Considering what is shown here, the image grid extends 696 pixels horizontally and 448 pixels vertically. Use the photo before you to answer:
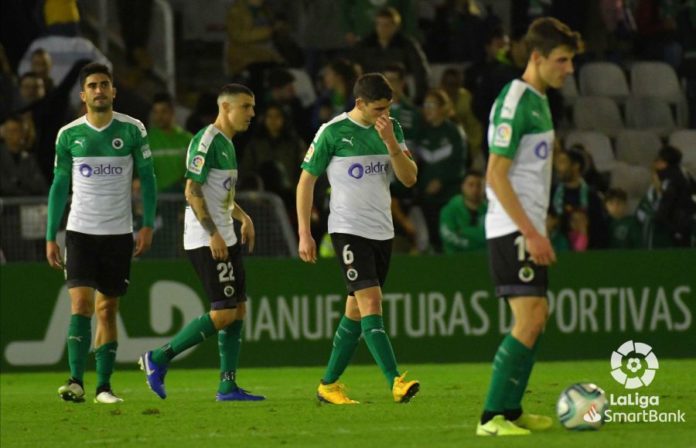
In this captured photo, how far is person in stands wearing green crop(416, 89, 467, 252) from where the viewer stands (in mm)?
16906

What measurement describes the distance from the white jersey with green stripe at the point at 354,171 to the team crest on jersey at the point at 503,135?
247 centimetres

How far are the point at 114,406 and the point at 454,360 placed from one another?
4.96 m

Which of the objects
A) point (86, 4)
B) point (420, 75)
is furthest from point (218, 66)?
point (420, 75)

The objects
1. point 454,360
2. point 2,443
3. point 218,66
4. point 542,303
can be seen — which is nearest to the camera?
point 542,303

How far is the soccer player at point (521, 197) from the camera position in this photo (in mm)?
8352

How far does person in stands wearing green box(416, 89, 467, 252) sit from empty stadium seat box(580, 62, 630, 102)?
4.22m

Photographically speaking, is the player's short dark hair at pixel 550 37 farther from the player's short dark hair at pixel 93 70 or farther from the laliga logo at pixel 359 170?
the player's short dark hair at pixel 93 70

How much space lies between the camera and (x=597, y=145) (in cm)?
1967

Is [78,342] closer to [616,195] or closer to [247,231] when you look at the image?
[247,231]

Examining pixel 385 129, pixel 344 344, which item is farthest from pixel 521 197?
pixel 344 344

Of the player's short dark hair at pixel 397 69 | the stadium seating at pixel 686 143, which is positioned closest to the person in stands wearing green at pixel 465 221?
the player's short dark hair at pixel 397 69

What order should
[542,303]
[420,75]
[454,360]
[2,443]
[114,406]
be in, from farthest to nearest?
[420,75]
[454,360]
[114,406]
[2,443]
[542,303]

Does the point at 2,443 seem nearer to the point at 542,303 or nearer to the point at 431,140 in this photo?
the point at 542,303

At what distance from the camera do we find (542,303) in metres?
8.45
